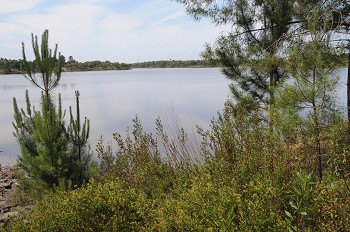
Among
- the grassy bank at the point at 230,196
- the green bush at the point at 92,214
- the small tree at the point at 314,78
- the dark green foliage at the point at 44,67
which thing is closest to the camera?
the grassy bank at the point at 230,196

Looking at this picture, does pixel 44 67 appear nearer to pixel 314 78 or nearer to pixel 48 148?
pixel 48 148

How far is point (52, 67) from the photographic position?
20.6 feet

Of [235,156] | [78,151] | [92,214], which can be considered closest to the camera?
[92,214]

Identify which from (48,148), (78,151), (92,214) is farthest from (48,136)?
(92,214)

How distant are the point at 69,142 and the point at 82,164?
52cm

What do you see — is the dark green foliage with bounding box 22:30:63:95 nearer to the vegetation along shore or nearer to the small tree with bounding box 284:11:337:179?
the vegetation along shore

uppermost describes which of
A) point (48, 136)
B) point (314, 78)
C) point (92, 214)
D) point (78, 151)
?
point (314, 78)

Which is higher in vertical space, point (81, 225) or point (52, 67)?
point (52, 67)

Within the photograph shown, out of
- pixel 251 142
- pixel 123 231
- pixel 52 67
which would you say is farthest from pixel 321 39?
pixel 52 67

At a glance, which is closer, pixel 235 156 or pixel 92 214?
pixel 92 214

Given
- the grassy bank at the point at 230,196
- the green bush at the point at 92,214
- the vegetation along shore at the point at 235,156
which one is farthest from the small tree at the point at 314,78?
the green bush at the point at 92,214

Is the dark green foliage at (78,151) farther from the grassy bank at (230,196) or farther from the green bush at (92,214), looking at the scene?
the green bush at (92,214)

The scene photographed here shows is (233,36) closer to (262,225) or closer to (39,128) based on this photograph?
(39,128)

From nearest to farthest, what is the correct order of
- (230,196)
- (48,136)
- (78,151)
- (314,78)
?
(230,196)
(314,78)
(48,136)
(78,151)
